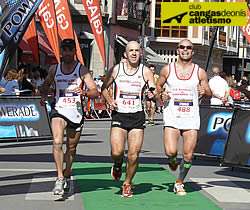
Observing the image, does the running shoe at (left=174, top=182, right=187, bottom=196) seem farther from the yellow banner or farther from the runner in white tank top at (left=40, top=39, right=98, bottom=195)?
the yellow banner

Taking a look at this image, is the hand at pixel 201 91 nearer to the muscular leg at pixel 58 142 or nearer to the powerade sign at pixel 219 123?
the muscular leg at pixel 58 142

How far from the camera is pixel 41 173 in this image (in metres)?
10.8

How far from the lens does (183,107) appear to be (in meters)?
9.16

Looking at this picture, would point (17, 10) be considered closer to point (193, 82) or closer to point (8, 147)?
point (193, 82)

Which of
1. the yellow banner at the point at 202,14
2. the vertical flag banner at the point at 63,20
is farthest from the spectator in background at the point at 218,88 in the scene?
the vertical flag banner at the point at 63,20

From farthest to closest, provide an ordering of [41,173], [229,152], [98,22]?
[98,22] < [229,152] < [41,173]

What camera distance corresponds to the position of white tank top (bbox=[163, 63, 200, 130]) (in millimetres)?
9133

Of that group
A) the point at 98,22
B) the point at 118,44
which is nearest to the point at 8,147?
the point at 98,22

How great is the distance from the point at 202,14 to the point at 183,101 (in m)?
5.72

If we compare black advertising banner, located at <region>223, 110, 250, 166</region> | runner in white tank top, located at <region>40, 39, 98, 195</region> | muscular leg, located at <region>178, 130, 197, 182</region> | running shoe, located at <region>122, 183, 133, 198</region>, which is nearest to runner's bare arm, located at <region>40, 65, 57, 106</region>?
runner in white tank top, located at <region>40, 39, 98, 195</region>

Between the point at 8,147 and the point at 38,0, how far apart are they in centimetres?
502

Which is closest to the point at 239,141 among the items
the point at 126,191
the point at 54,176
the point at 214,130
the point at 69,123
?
the point at 214,130

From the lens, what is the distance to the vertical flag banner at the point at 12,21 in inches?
391

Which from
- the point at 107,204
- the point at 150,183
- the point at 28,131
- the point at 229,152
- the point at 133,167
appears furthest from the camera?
the point at 28,131
